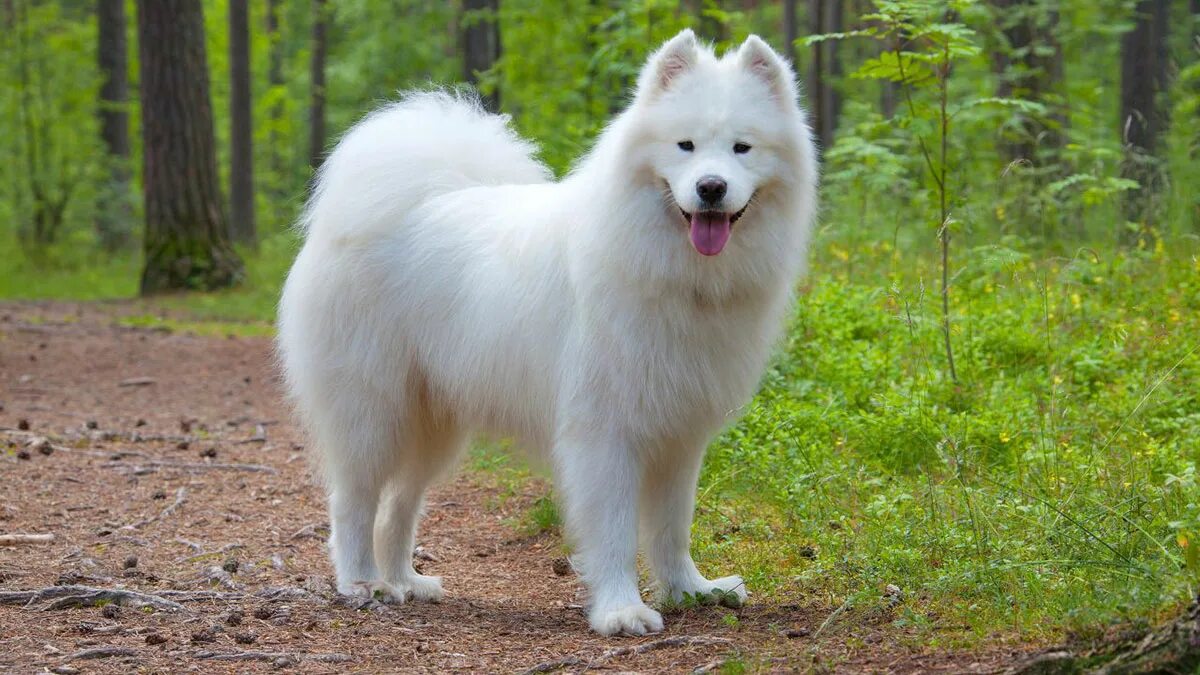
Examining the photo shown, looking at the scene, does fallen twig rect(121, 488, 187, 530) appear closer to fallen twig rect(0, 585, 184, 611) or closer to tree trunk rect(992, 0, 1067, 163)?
fallen twig rect(0, 585, 184, 611)

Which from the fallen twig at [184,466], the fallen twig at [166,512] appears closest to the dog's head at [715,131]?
the fallen twig at [166,512]

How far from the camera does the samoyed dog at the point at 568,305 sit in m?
4.06

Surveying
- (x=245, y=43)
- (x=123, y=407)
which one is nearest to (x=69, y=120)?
(x=245, y=43)

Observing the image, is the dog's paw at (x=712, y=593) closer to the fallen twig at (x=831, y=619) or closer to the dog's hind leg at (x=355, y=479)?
the fallen twig at (x=831, y=619)

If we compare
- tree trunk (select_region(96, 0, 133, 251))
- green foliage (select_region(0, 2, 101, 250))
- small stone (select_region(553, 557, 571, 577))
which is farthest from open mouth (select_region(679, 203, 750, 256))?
tree trunk (select_region(96, 0, 133, 251))

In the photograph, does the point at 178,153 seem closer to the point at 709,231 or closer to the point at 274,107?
the point at 709,231

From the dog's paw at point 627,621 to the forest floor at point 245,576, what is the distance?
0.23ft

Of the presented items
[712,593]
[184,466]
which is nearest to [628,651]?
[712,593]

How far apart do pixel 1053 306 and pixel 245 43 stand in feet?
51.3

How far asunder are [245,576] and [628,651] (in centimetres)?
179

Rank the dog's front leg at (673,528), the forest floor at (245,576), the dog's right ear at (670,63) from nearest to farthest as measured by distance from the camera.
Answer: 1. the forest floor at (245,576)
2. the dog's right ear at (670,63)
3. the dog's front leg at (673,528)

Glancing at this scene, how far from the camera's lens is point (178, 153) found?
12711 millimetres

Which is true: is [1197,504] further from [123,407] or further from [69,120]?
[69,120]

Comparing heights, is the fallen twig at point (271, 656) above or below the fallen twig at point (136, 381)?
above
